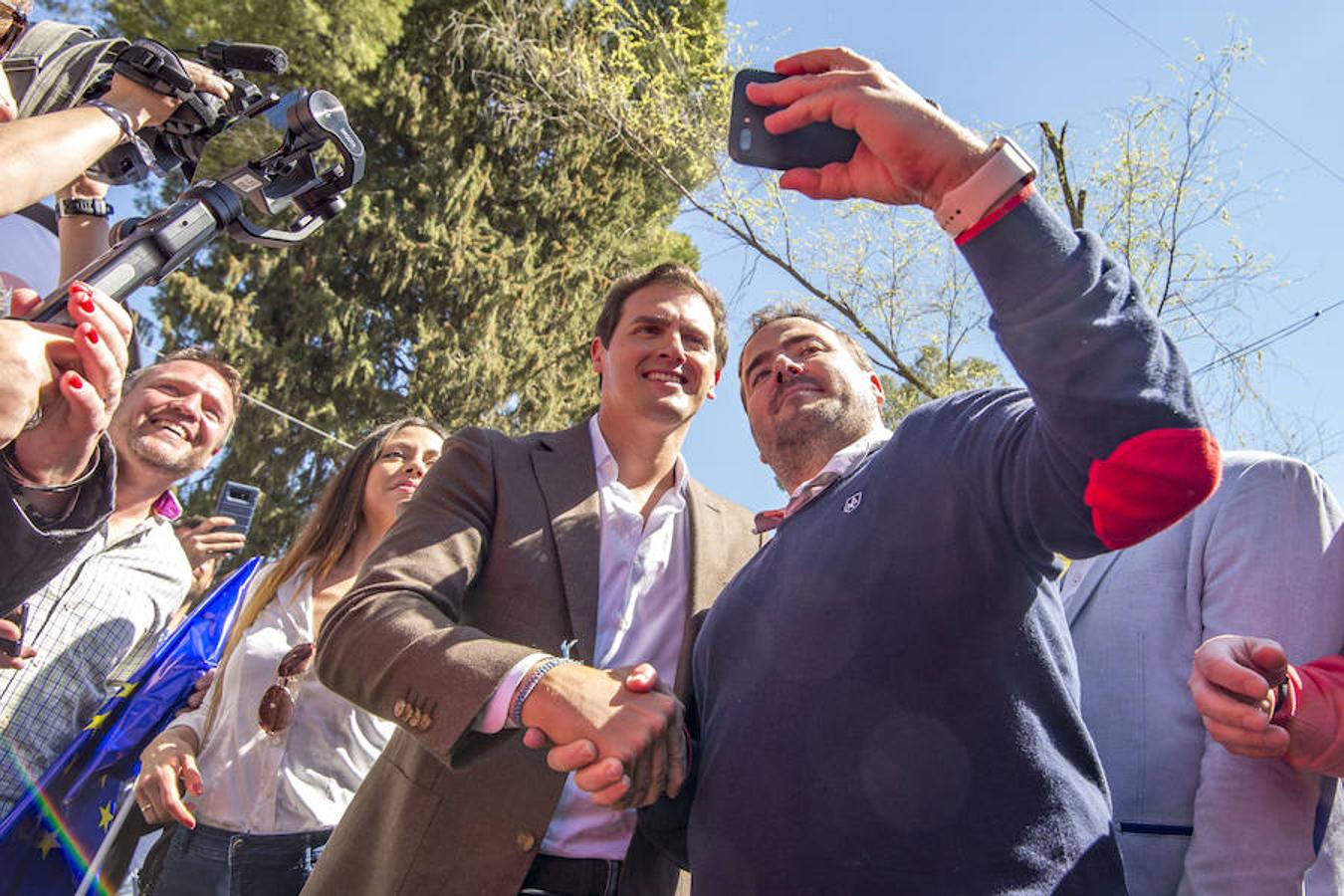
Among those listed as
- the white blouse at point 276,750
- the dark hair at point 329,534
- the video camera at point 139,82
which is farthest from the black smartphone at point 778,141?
the dark hair at point 329,534

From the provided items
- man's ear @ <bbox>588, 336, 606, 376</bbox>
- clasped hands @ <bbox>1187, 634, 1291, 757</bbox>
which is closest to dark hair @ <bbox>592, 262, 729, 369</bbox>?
man's ear @ <bbox>588, 336, 606, 376</bbox>

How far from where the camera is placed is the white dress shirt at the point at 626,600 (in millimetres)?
1887

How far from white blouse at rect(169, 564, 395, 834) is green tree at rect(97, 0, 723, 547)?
969 cm

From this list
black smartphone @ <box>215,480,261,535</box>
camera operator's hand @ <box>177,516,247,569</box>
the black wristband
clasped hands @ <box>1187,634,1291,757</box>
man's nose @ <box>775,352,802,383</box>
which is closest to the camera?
clasped hands @ <box>1187,634,1291,757</box>

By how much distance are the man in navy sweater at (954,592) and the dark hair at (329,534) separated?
6.36 ft

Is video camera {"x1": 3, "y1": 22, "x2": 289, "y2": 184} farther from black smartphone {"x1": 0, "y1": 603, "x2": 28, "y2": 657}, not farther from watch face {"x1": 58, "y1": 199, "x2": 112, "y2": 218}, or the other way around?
black smartphone {"x1": 0, "y1": 603, "x2": 28, "y2": 657}

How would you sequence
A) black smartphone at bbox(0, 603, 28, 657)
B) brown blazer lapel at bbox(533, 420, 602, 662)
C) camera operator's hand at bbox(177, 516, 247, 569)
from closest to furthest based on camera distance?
brown blazer lapel at bbox(533, 420, 602, 662)
black smartphone at bbox(0, 603, 28, 657)
camera operator's hand at bbox(177, 516, 247, 569)

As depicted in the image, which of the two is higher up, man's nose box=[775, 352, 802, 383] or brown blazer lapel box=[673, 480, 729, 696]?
man's nose box=[775, 352, 802, 383]

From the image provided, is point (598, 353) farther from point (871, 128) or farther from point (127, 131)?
point (871, 128)

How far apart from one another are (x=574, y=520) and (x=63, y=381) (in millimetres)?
1040

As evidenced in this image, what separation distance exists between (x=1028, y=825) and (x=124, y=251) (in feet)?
5.32

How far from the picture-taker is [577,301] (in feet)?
48.1

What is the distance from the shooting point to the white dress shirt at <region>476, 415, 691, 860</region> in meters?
1.89

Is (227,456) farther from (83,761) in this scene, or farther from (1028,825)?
(1028,825)
